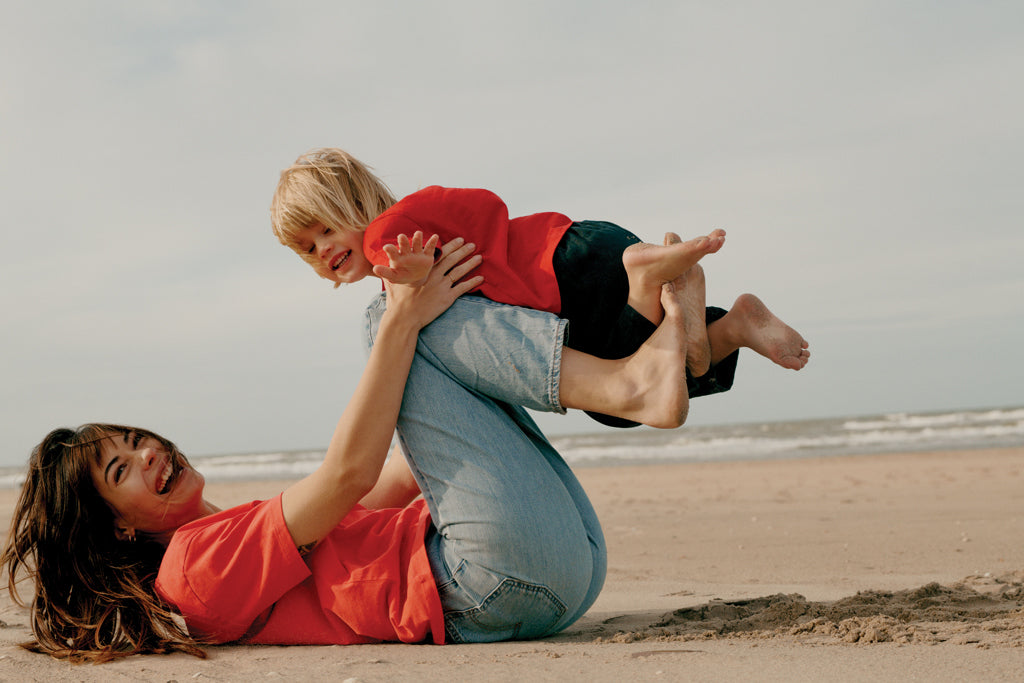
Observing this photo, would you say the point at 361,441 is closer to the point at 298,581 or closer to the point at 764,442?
the point at 298,581

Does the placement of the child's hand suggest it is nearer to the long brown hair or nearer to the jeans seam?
the jeans seam

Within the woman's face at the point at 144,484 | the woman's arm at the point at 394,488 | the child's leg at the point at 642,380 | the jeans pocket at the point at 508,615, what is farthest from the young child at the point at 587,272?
the woman's face at the point at 144,484

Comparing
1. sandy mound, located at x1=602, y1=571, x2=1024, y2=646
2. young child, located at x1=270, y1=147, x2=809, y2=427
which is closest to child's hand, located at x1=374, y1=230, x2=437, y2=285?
young child, located at x1=270, y1=147, x2=809, y2=427

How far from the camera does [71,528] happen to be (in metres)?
2.56

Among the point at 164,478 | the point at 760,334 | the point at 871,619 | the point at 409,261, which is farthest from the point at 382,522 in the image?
the point at 871,619

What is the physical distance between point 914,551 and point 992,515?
1.94 metres

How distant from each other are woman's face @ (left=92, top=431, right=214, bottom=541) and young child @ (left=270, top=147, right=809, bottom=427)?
3.11ft

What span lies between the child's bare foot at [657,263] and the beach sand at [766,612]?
3.44 feet

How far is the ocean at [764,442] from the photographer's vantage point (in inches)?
714

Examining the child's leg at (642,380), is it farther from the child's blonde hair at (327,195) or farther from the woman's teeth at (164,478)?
the woman's teeth at (164,478)

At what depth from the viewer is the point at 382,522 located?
2.65m

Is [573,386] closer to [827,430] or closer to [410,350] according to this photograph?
[410,350]

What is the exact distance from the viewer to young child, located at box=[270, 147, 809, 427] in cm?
256

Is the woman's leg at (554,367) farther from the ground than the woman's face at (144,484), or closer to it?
farther from the ground
